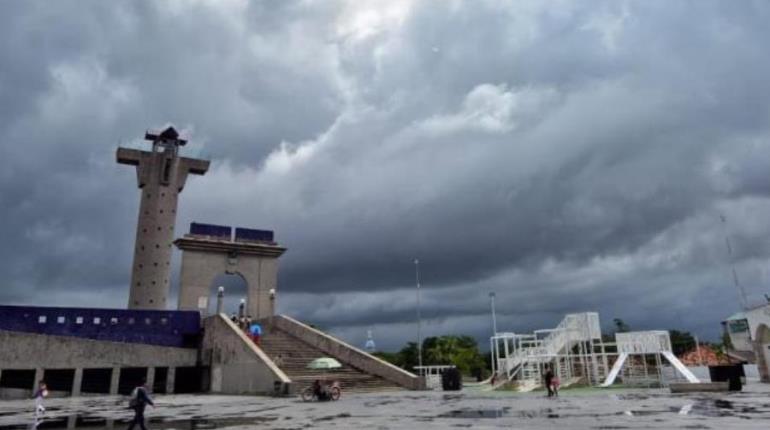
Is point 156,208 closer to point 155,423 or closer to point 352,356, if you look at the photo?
point 352,356

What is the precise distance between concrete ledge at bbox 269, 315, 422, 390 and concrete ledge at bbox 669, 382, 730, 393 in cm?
1316

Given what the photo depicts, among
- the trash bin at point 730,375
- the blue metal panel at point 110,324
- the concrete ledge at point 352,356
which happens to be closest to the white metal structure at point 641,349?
the trash bin at point 730,375

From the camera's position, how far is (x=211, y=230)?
5000 cm

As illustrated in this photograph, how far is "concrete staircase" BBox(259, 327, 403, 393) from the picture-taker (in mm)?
31047

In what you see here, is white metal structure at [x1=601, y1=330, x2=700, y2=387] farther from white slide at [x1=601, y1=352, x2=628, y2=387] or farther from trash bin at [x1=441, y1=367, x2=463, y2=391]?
trash bin at [x1=441, y1=367, x2=463, y2=391]

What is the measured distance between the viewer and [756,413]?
15.1 meters

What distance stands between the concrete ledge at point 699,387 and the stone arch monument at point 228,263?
3208cm

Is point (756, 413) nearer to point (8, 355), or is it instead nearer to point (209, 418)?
point (209, 418)

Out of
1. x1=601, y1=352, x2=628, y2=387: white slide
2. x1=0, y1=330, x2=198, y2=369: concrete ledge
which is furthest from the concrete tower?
x1=601, y1=352, x2=628, y2=387: white slide

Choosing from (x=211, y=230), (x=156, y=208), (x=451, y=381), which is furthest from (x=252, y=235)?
(x=451, y=381)

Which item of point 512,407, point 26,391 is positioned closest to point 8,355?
point 26,391

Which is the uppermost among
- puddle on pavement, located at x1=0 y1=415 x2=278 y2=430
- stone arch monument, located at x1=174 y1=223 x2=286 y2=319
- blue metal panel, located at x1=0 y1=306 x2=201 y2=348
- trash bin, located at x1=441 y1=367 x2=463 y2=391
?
stone arch monument, located at x1=174 y1=223 x2=286 y2=319

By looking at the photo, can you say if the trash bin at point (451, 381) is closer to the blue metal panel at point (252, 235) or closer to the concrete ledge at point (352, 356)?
the concrete ledge at point (352, 356)

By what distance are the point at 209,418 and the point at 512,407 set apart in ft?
32.3
